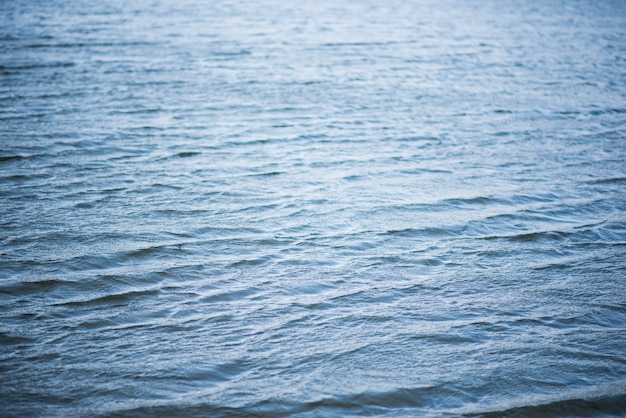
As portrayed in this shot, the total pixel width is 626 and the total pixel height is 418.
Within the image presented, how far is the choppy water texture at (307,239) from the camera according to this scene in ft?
9.43

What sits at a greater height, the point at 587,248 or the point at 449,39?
the point at 449,39

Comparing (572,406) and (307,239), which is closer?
(572,406)

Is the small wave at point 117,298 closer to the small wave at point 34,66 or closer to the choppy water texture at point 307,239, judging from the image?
the choppy water texture at point 307,239

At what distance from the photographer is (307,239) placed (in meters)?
4.27

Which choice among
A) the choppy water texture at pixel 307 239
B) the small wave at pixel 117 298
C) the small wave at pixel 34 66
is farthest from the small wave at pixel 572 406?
the small wave at pixel 34 66

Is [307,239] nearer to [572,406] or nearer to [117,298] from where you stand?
[117,298]

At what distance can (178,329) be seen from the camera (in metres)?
3.22

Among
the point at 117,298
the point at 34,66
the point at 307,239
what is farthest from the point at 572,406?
the point at 34,66

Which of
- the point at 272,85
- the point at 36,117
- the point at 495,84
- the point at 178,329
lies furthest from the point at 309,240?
the point at 495,84

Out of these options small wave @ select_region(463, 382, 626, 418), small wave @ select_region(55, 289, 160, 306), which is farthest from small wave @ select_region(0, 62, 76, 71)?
small wave @ select_region(463, 382, 626, 418)

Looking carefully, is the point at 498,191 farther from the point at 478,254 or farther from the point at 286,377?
the point at 286,377

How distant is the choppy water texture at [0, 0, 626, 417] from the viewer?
2.88m

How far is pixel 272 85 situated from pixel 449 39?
4.93 m

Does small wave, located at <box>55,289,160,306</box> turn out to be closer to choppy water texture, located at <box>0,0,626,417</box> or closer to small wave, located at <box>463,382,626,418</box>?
choppy water texture, located at <box>0,0,626,417</box>
